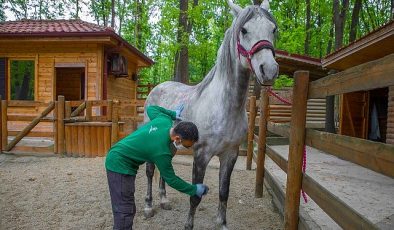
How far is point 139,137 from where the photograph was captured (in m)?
2.88

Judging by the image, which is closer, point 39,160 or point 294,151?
point 294,151

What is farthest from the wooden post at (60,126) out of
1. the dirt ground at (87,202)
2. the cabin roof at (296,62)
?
the cabin roof at (296,62)

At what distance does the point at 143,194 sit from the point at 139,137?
275cm

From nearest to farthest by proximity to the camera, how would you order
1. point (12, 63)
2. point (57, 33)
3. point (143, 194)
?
point (143, 194), point (57, 33), point (12, 63)

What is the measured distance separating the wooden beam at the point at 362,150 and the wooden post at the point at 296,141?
0.21 meters

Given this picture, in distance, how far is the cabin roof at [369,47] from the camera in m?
6.77

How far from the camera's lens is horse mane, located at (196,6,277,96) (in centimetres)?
315

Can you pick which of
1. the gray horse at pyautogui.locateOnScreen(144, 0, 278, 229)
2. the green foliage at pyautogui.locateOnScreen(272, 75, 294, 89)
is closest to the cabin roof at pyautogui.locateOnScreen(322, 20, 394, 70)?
the gray horse at pyautogui.locateOnScreen(144, 0, 278, 229)

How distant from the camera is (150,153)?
110 inches

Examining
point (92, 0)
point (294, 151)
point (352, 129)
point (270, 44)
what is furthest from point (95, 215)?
point (92, 0)

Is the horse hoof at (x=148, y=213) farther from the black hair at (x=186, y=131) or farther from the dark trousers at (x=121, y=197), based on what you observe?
the black hair at (x=186, y=131)

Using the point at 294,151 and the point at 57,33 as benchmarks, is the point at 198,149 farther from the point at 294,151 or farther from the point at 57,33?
the point at 57,33

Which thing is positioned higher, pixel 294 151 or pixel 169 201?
pixel 294 151

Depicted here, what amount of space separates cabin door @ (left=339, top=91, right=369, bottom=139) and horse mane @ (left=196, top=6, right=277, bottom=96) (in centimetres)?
923
